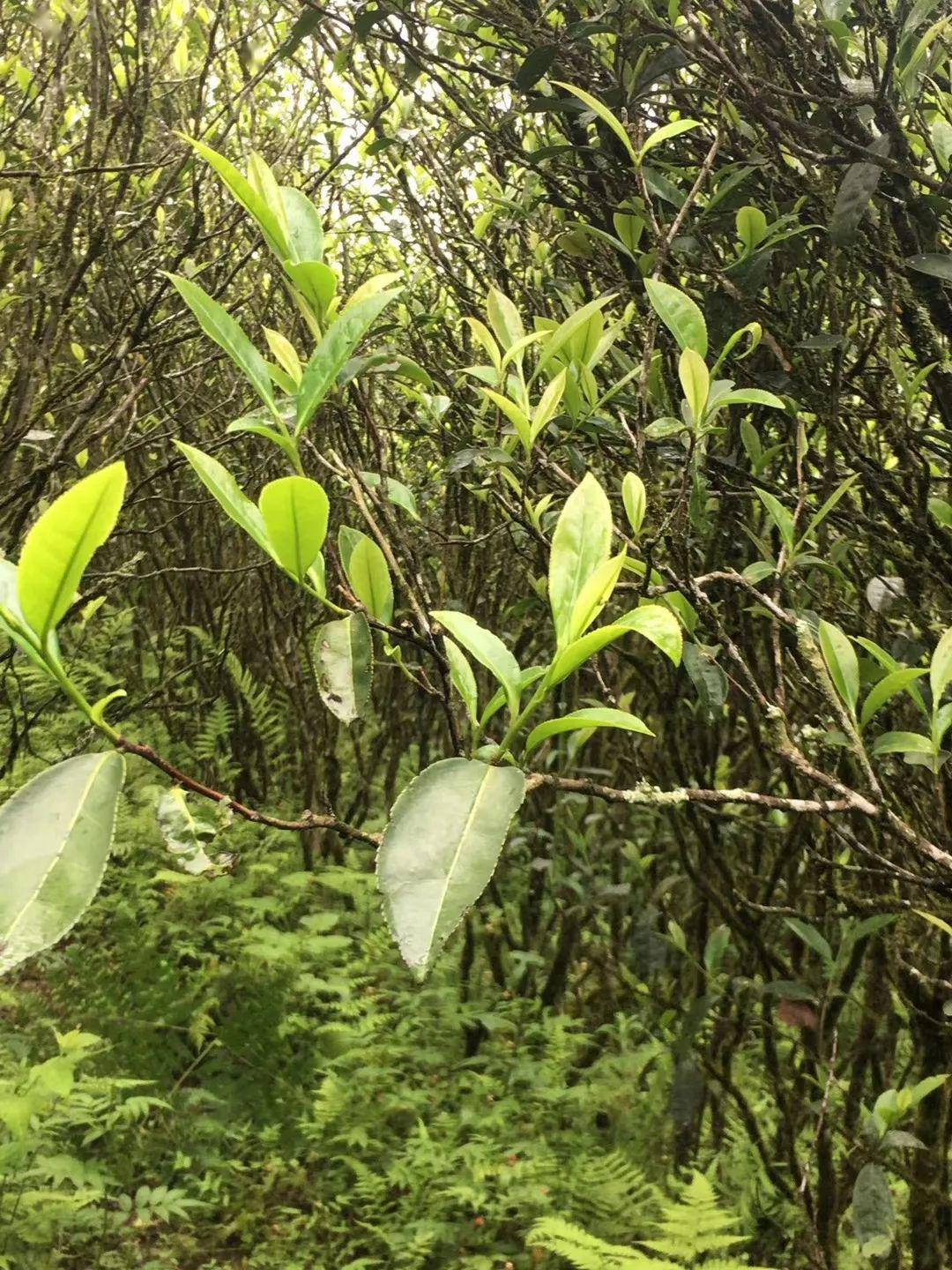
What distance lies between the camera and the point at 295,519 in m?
0.60

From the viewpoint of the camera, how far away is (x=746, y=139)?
149 centimetres

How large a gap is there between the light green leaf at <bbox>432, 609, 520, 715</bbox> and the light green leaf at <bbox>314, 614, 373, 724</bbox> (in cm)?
13

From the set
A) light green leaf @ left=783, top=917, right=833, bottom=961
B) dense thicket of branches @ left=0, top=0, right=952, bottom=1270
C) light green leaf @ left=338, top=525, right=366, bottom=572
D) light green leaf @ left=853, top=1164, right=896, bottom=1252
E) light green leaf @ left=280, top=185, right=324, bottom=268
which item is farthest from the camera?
light green leaf @ left=783, top=917, right=833, bottom=961

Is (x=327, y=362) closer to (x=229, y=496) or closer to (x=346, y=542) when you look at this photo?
(x=229, y=496)

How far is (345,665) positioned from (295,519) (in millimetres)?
182

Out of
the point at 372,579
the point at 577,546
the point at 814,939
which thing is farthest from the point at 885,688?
the point at 814,939

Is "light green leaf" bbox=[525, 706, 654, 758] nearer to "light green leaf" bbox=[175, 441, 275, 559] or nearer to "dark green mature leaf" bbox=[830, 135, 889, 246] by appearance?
"light green leaf" bbox=[175, 441, 275, 559]

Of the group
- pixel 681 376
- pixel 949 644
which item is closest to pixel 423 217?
pixel 681 376

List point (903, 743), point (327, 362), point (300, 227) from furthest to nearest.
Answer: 1. point (903, 743)
2. point (300, 227)
3. point (327, 362)

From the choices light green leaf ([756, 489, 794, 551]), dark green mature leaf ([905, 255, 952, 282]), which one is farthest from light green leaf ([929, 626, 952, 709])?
dark green mature leaf ([905, 255, 952, 282])

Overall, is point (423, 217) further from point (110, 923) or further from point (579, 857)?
point (110, 923)

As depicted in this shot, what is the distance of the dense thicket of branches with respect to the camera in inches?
47.4

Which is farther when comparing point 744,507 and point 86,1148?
point 86,1148

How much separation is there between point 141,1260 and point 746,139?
2981 millimetres
